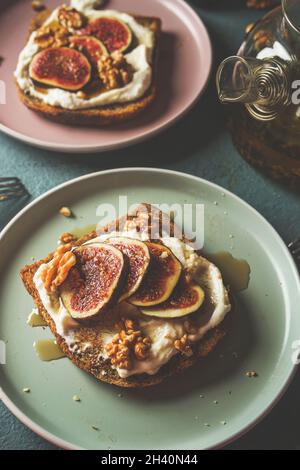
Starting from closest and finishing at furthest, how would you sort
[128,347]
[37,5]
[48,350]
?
1. [128,347]
2. [48,350]
3. [37,5]

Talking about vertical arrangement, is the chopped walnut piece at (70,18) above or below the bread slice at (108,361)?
above

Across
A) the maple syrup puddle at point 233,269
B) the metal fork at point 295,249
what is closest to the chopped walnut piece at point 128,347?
the maple syrup puddle at point 233,269

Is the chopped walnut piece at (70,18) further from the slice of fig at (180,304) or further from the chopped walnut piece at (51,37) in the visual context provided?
the slice of fig at (180,304)

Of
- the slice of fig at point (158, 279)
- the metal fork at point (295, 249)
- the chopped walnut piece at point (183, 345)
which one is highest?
the slice of fig at point (158, 279)

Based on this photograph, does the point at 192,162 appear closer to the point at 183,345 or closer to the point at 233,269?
the point at 233,269

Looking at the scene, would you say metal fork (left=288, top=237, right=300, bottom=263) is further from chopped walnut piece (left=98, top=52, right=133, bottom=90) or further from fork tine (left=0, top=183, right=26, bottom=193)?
fork tine (left=0, top=183, right=26, bottom=193)

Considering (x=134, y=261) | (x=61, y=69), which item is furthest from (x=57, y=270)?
(x=61, y=69)
